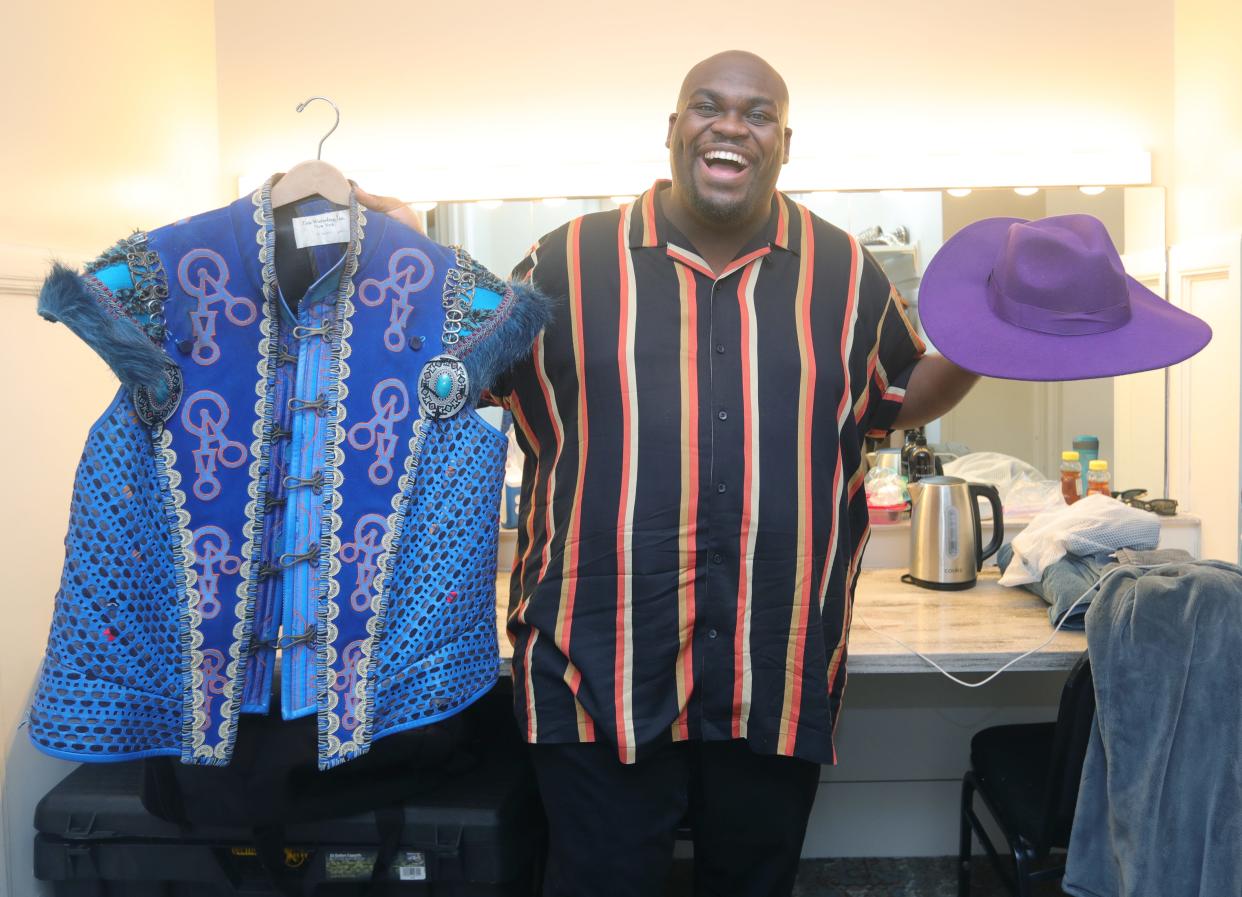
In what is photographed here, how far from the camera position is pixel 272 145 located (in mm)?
2402

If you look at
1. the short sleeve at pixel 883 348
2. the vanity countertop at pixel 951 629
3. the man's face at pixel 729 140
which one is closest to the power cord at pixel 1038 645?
the vanity countertop at pixel 951 629

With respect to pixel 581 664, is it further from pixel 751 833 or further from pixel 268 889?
pixel 268 889

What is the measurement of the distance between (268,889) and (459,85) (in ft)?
5.77

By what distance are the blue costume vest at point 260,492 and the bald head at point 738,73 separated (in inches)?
18.6

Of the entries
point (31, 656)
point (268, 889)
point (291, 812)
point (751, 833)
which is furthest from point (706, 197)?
point (31, 656)

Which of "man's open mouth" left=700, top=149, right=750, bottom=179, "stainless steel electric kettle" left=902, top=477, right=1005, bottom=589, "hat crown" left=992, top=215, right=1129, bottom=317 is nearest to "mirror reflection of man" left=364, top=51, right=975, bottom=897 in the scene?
"man's open mouth" left=700, top=149, right=750, bottom=179

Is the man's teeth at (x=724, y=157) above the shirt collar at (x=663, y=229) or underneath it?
above

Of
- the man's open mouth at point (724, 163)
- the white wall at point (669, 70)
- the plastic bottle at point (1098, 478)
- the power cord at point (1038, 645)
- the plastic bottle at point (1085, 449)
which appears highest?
the white wall at point (669, 70)

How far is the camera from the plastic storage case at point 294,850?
1.60m

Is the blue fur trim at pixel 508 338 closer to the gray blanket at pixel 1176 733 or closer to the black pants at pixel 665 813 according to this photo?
the black pants at pixel 665 813

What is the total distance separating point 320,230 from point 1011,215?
5.71 ft

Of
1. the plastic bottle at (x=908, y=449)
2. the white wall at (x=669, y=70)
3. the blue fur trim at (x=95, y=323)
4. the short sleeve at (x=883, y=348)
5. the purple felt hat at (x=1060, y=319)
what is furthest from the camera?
the plastic bottle at (x=908, y=449)

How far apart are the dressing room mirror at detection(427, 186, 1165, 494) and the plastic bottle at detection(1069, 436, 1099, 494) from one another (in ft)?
0.05

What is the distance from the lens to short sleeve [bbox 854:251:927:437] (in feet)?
5.07
